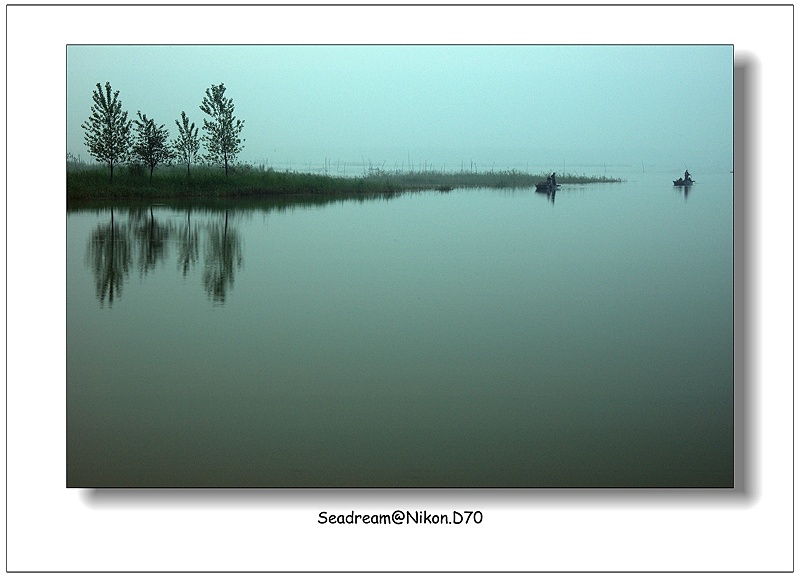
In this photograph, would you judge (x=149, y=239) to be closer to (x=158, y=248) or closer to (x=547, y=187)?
(x=158, y=248)

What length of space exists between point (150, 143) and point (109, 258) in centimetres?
64

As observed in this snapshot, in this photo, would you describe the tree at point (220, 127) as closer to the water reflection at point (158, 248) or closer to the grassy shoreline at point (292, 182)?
the grassy shoreline at point (292, 182)

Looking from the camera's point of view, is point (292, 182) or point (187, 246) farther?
point (292, 182)

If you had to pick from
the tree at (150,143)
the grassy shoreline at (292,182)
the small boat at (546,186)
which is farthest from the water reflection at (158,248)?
the small boat at (546,186)

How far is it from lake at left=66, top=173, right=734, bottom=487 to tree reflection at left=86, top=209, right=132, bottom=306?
0.01 m

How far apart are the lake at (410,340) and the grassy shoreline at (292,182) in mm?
71

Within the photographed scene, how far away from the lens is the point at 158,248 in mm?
5168

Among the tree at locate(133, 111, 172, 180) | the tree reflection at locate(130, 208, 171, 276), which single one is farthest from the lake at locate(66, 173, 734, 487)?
the tree at locate(133, 111, 172, 180)

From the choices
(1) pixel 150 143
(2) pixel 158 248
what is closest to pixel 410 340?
(2) pixel 158 248

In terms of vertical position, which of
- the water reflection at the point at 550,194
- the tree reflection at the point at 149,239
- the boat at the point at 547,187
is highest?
the boat at the point at 547,187

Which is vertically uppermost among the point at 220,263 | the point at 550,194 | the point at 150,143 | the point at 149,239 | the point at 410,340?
the point at 150,143

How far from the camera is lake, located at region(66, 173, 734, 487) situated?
4672 mm

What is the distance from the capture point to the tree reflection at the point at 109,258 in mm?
4902
